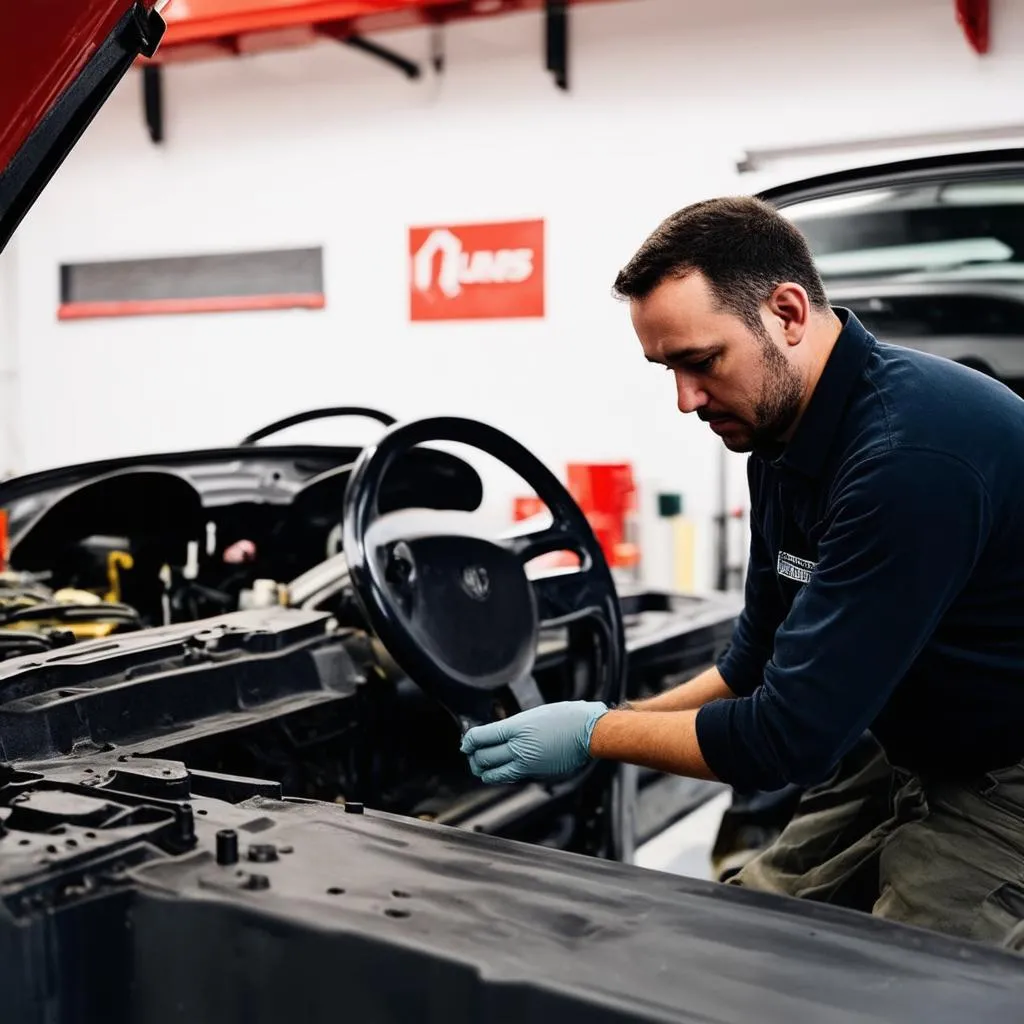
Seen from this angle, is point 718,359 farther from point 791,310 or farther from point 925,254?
point 925,254

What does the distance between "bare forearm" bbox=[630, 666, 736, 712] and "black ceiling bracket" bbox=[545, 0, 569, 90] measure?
5249mm

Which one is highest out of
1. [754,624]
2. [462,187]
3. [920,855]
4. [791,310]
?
[462,187]

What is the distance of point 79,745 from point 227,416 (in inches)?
248

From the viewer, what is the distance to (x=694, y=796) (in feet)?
10.6

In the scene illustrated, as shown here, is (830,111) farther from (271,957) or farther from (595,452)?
(271,957)

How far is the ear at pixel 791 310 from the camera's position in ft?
5.15

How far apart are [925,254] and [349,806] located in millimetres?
2655

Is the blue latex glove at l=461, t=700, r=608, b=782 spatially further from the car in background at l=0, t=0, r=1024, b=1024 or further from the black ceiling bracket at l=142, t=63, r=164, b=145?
the black ceiling bracket at l=142, t=63, r=164, b=145

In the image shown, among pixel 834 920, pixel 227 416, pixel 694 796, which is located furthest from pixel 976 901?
pixel 227 416

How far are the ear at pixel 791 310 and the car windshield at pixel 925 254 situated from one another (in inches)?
65.6

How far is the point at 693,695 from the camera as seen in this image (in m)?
1.98

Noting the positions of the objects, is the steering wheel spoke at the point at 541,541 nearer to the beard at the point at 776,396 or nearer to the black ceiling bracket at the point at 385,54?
the beard at the point at 776,396

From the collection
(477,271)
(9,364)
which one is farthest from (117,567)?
(9,364)

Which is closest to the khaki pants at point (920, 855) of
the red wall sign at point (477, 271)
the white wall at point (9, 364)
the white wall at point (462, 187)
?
the white wall at point (462, 187)
